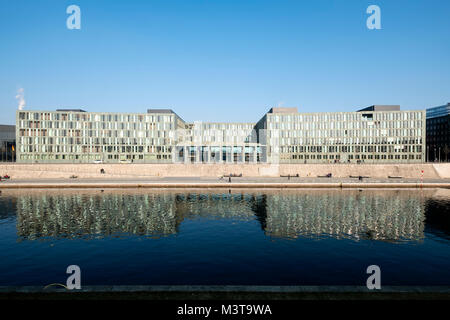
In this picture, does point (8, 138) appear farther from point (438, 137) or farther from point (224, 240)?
point (438, 137)

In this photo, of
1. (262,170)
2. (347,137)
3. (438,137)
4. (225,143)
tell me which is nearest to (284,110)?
→ (347,137)

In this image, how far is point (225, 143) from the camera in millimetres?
107625

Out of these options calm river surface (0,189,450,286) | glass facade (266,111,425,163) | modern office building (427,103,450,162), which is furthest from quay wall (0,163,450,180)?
modern office building (427,103,450,162)

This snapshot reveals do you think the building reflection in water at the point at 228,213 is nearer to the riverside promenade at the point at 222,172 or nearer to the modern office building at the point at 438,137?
the riverside promenade at the point at 222,172

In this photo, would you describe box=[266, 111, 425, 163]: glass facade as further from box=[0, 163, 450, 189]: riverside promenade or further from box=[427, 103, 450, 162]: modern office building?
box=[427, 103, 450, 162]: modern office building

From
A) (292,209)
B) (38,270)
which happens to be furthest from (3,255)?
(292,209)

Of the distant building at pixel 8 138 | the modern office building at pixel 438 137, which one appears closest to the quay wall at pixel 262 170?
the modern office building at pixel 438 137

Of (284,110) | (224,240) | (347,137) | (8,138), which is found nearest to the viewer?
(224,240)

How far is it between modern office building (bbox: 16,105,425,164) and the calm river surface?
64.6 m

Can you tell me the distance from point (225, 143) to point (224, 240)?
3378 inches

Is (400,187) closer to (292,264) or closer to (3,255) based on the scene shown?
(292,264)

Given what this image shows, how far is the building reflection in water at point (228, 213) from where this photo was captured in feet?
85.7
